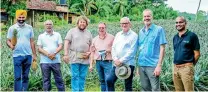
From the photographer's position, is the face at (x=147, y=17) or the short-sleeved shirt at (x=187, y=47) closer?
the short-sleeved shirt at (x=187, y=47)

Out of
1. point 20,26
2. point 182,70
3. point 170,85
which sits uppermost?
point 20,26

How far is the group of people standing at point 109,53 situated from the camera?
234 inches

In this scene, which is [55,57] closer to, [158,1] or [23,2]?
[23,2]

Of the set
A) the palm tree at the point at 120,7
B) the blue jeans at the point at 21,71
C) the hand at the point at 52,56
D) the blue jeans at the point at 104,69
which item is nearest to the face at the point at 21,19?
the blue jeans at the point at 21,71

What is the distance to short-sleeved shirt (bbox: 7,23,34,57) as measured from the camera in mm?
Result: 7258

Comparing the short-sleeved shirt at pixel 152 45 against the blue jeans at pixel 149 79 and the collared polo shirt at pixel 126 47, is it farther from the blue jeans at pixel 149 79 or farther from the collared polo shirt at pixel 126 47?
the collared polo shirt at pixel 126 47

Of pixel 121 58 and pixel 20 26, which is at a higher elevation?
pixel 20 26

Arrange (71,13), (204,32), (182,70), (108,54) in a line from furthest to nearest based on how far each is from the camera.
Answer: (71,13) < (204,32) < (108,54) < (182,70)

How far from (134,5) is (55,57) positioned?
38007 mm

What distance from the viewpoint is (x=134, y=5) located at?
44.8 meters

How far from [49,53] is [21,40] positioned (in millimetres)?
557

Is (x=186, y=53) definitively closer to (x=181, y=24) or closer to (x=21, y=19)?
(x=181, y=24)

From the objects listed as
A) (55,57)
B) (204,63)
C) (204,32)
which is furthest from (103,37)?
(204,32)

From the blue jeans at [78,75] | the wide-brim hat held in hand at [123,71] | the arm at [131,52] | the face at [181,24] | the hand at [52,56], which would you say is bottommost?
the blue jeans at [78,75]
